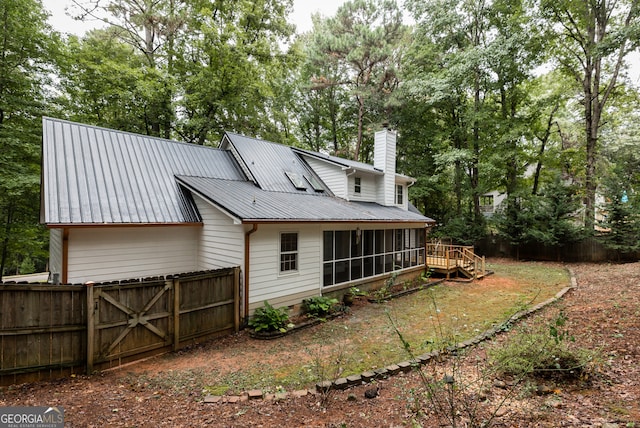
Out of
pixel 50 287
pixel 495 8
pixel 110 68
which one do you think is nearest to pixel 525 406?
pixel 50 287

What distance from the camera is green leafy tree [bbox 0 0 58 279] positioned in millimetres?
10703

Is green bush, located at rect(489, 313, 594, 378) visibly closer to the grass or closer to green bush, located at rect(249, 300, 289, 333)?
the grass

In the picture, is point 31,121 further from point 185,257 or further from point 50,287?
point 50,287

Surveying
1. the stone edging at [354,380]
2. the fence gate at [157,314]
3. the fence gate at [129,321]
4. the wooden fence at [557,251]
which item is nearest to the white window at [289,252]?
the fence gate at [157,314]

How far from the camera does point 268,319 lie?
706 centimetres

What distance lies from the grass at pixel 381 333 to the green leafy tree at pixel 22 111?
36.4 ft

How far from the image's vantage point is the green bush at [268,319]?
698cm

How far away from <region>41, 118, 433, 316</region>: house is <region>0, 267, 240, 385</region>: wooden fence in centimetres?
123

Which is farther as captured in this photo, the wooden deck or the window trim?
the wooden deck

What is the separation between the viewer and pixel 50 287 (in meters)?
4.61

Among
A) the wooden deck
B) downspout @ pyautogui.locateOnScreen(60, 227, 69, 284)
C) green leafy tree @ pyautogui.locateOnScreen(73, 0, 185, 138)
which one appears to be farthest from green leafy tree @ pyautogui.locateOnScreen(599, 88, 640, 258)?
green leafy tree @ pyautogui.locateOnScreen(73, 0, 185, 138)

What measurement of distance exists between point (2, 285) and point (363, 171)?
1167 centimetres
